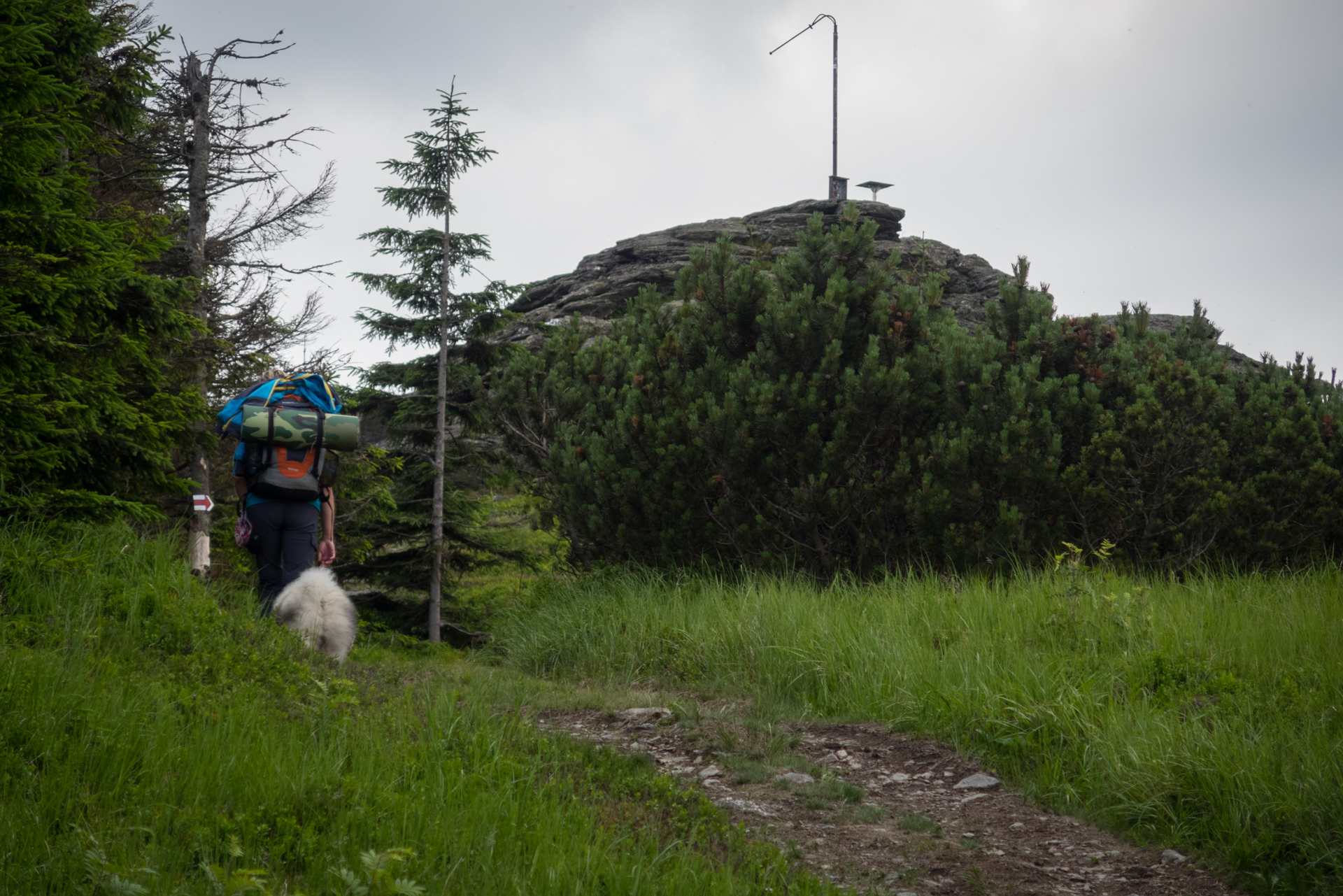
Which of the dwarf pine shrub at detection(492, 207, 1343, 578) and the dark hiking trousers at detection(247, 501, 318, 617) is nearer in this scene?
the dark hiking trousers at detection(247, 501, 318, 617)

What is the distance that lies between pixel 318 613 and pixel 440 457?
8672mm

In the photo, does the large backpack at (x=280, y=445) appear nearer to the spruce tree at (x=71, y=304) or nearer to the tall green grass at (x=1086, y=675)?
the spruce tree at (x=71, y=304)

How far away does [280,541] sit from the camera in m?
6.63

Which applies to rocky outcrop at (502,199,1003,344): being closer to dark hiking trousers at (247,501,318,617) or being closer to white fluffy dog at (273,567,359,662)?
dark hiking trousers at (247,501,318,617)

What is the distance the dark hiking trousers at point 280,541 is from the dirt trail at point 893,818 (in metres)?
2.67

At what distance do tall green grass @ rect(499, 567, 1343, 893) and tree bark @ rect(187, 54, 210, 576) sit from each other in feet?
16.6

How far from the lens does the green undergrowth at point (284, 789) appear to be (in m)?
2.69

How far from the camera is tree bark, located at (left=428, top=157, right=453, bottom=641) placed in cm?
1444

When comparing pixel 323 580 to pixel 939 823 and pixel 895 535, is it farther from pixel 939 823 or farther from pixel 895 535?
pixel 895 535

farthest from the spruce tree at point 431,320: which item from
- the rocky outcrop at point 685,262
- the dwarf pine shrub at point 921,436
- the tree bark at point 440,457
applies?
the rocky outcrop at point 685,262

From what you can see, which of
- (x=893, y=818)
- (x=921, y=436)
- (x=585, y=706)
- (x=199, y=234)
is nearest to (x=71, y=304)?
(x=585, y=706)

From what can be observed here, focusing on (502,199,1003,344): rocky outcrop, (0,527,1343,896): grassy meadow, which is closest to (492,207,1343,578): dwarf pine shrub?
(0,527,1343,896): grassy meadow

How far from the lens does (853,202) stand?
9.66 meters

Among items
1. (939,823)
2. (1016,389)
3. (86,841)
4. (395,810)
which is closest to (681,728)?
(939,823)
